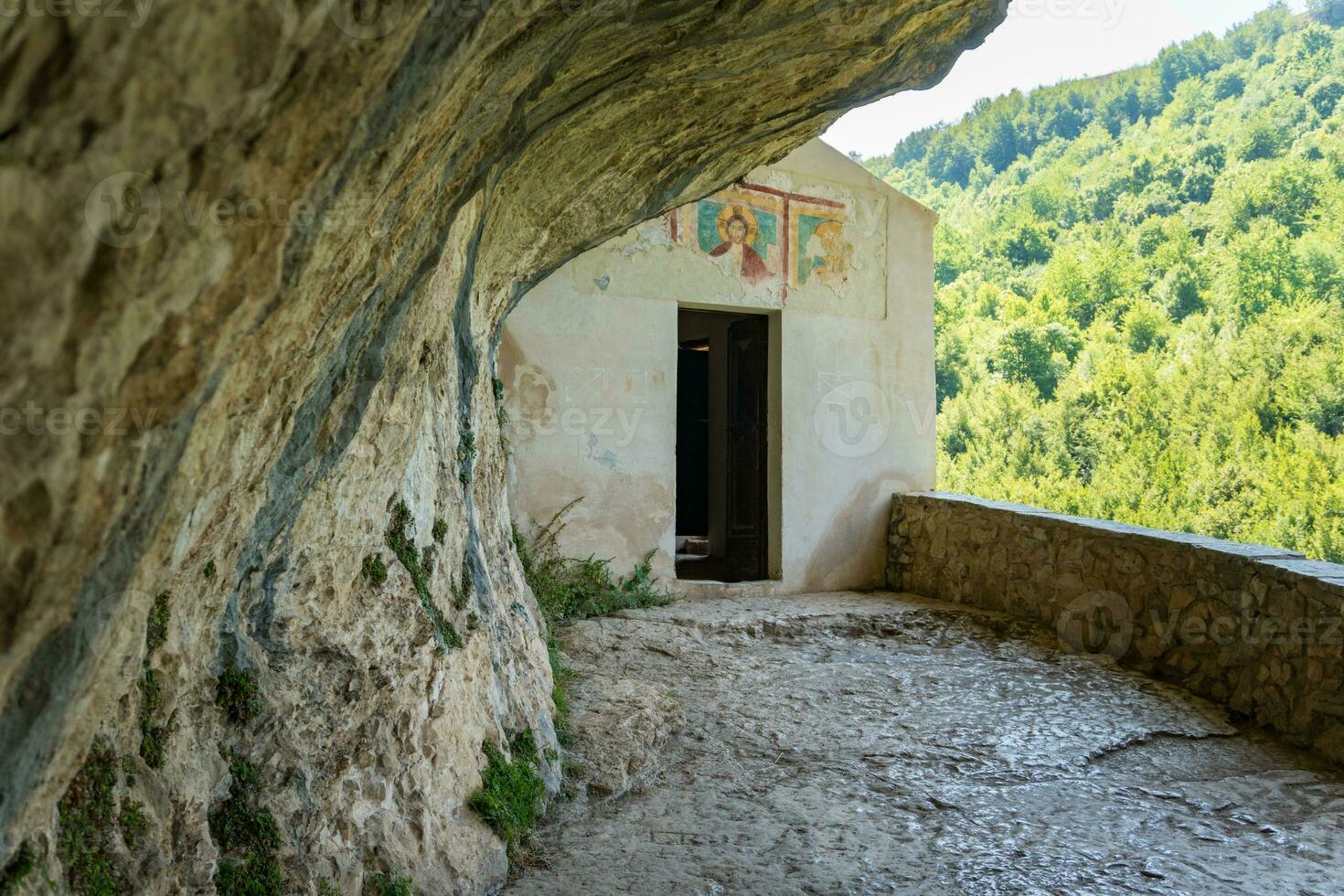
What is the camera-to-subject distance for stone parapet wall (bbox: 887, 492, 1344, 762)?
4.52 meters

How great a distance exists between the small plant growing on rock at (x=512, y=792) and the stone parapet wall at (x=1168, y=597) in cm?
335

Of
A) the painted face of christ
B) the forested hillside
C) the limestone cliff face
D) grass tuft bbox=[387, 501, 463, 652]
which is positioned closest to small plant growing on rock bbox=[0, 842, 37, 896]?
the limestone cliff face

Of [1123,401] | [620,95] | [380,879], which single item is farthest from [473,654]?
[1123,401]

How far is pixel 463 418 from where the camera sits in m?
4.14

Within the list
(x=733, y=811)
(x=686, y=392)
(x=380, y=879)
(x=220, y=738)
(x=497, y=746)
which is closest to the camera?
(x=220, y=738)

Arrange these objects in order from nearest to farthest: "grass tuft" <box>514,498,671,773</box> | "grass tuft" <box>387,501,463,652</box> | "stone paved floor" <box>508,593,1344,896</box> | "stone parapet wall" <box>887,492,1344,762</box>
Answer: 1. "grass tuft" <box>387,501,463,652</box>
2. "stone paved floor" <box>508,593,1344,896</box>
3. "stone parapet wall" <box>887,492,1344,762</box>
4. "grass tuft" <box>514,498,671,773</box>

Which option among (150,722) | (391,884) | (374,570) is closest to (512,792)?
(391,884)

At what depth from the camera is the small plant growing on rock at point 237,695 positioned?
7.96ft

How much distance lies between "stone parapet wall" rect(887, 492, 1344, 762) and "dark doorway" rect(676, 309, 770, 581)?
4.47 feet

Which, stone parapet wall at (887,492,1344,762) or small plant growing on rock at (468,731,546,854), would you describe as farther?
stone parapet wall at (887,492,1344,762)

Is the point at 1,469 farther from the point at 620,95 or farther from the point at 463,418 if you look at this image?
the point at 463,418

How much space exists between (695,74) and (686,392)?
27.6 feet

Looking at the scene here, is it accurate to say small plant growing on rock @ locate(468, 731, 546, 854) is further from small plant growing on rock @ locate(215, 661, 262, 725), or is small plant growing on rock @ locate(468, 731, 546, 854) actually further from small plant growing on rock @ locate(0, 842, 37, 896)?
small plant growing on rock @ locate(0, 842, 37, 896)

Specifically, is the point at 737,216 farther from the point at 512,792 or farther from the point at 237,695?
the point at 237,695
